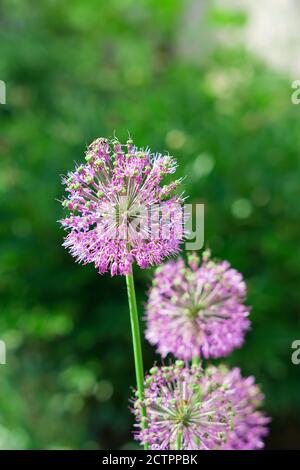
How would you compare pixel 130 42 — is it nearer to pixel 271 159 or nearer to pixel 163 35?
pixel 163 35

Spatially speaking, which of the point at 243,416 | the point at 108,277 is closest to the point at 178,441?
the point at 243,416

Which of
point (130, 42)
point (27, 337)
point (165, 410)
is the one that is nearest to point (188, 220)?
point (165, 410)

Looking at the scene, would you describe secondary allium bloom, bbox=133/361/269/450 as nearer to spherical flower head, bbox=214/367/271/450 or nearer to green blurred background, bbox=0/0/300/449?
spherical flower head, bbox=214/367/271/450

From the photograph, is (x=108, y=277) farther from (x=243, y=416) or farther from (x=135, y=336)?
(x=135, y=336)

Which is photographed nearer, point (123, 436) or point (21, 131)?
point (123, 436)

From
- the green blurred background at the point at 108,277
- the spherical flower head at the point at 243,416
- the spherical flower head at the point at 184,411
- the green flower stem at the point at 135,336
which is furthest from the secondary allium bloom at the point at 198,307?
the green blurred background at the point at 108,277

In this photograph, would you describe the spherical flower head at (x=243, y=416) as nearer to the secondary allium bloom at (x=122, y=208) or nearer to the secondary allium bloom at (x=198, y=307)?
the secondary allium bloom at (x=198, y=307)
